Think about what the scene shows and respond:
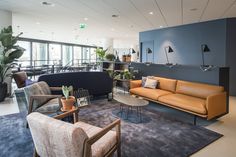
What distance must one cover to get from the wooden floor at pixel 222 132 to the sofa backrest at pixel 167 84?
4.32 ft

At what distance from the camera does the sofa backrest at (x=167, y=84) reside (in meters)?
4.59

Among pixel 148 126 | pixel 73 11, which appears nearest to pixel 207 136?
pixel 148 126

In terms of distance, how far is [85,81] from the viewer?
193 inches

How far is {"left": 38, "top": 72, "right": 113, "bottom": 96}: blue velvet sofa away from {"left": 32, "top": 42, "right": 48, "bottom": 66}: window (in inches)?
274

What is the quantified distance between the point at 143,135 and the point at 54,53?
36.3ft

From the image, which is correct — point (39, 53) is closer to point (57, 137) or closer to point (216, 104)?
point (216, 104)

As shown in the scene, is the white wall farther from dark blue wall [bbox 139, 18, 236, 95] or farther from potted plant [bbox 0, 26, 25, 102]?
dark blue wall [bbox 139, 18, 236, 95]

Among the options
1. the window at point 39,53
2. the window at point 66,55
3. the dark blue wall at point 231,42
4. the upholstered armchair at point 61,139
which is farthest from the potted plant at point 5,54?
the window at point 66,55

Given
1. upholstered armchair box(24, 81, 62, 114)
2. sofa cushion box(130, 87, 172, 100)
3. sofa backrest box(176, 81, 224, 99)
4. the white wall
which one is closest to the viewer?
upholstered armchair box(24, 81, 62, 114)

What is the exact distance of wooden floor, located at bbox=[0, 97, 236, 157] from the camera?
2434 millimetres

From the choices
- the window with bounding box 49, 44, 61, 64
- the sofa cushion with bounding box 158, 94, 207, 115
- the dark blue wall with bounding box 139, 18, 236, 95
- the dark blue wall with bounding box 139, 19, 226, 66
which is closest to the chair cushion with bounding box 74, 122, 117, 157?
the sofa cushion with bounding box 158, 94, 207, 115

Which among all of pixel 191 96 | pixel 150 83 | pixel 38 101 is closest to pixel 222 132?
pixel 191 96

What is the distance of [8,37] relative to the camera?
4863 mm

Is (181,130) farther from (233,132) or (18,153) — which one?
(18,153)
